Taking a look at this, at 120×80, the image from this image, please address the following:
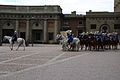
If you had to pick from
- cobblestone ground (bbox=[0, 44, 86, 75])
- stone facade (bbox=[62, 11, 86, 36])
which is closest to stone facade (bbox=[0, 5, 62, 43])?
stone facade (bbox=[62, 11, 86, 36])

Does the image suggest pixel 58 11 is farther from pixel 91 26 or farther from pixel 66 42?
pixel 66 42

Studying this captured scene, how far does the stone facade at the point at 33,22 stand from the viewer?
163 ft

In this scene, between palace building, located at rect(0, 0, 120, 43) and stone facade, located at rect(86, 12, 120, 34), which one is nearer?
palace building, located at rect(0, 0, 120, 43)

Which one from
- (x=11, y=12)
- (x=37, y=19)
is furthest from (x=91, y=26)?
(x=11, y=12)

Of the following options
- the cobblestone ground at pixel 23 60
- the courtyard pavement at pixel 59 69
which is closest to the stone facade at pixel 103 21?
the cobblestone ground at pixel 23 60

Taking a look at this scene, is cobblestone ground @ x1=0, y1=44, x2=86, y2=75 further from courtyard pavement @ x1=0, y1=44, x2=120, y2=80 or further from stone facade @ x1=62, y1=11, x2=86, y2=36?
stone facade @ x1=62, y1=11, x2=86, y2=36

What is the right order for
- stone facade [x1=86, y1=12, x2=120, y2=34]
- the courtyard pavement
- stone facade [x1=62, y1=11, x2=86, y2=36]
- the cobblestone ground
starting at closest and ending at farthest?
1. the courtyard pavement
2. the cobblestone ground
3. stone facade [x1=86, y1=12, x2=120, y2=34]
4. stone facade [x1=62, y1=11, x2=86, y2=36]

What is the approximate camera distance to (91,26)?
2095 inches

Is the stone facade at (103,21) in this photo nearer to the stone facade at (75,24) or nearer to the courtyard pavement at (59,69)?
the stone facade at (75,24)

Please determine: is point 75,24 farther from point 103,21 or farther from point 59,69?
point 59,69

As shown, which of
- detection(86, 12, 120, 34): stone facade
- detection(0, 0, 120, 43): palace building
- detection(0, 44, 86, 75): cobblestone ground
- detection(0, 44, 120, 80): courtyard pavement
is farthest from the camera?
detection(86, 12, 120, 34): stone facade

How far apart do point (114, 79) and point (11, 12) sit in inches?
1841

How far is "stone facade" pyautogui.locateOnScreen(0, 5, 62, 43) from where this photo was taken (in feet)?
163

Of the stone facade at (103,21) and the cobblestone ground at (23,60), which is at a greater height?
the stone facade at (103,21)
